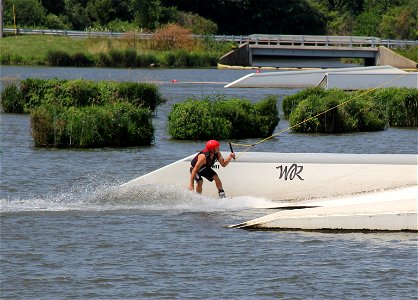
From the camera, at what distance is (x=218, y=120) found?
119ft

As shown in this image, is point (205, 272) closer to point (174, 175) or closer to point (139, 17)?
point (174, 175)

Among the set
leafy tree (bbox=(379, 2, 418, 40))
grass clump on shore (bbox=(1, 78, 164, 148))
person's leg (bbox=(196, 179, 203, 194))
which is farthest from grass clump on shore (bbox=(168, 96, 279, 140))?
leafy tree (bbox=(379, 2, 418, 40))

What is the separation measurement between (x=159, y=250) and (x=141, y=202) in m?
4.73

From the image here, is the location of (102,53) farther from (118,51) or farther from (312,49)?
(312,49)

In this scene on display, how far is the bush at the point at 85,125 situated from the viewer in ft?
110

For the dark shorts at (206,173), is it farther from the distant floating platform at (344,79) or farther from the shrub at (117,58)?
the shrub at (117,58)

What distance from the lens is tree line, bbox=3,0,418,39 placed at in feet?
380

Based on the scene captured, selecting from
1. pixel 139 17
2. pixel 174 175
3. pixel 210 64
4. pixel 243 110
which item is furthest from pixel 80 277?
pixel 139 17

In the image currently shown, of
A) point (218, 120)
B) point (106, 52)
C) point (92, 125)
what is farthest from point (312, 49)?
point (92, 125)

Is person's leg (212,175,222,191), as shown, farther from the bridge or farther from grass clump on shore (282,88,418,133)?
the bridge

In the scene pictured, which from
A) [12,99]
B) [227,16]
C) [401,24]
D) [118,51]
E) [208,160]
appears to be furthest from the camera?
[227,16]

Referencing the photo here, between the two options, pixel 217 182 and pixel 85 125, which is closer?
pixel 217 182

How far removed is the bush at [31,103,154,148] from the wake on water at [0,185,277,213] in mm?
8520

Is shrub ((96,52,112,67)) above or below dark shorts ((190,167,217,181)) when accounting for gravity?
below
